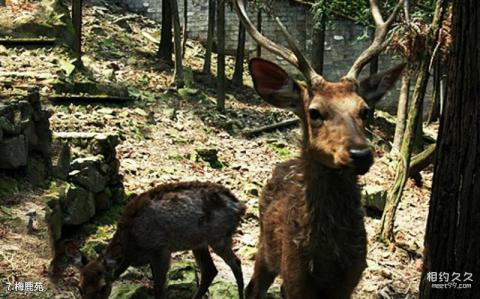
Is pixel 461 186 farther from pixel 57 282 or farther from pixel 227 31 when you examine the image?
pixel 227 31

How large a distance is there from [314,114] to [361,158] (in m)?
0.69

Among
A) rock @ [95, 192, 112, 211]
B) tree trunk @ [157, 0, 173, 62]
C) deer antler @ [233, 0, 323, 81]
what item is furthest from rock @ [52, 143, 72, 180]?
tree trunk @ [157, 0, 173, 62]

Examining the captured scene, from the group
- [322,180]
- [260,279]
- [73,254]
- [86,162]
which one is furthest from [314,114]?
[86,162]

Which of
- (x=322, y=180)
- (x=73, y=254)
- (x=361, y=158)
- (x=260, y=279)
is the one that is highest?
(x=361, y=158)

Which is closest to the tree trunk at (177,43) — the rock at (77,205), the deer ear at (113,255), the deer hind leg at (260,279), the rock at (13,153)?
the rock at (77,205)

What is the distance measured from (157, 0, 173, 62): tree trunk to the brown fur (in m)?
18.3

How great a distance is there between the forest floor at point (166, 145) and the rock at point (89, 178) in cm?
47

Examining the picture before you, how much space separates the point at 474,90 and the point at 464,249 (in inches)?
42.3

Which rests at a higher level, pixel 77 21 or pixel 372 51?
pixel 372 51

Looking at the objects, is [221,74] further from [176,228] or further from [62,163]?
[176,228]

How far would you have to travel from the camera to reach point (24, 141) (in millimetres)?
8633

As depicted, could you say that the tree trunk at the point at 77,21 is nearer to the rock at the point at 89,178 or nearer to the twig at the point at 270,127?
the twig at the point at 270,127

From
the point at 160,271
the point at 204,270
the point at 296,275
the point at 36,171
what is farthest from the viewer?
the point at 36,171

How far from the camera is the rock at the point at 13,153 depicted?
815 centimetres
